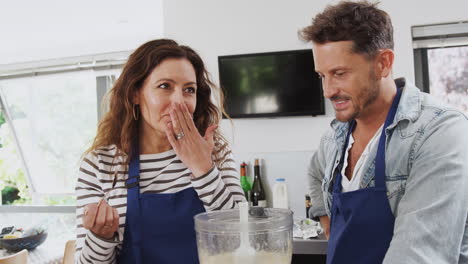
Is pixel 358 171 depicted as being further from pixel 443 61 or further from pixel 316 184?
pixel 443 61

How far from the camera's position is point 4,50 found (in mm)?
4262

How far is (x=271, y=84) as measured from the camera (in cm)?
312

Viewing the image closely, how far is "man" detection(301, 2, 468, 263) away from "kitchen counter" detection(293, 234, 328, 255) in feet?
3.92

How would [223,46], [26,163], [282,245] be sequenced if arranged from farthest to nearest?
[26,163], [223,46], [282,245]

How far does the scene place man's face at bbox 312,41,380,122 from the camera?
108 centimetres

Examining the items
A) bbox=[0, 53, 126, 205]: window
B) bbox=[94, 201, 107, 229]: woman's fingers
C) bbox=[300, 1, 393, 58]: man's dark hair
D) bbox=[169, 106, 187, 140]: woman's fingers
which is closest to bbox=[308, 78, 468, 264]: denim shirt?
bbox=[300, 1, 393, 58]: man's dark hair

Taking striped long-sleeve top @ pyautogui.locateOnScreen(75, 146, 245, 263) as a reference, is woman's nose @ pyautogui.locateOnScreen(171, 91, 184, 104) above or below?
above

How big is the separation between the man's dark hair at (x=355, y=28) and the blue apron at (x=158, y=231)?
576 mm

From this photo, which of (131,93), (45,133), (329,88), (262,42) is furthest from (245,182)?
(45,133)

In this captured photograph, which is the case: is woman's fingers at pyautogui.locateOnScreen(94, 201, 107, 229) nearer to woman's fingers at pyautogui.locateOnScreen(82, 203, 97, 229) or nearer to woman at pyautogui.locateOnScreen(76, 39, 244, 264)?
woman's fingers at pyautogui.locateOnScreen(82, 203, 97, 229)

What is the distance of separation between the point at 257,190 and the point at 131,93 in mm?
1995

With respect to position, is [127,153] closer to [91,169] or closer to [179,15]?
[91,169]

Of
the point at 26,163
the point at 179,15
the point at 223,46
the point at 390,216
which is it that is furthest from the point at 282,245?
the point at 26,163

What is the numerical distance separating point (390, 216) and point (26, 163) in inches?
187
